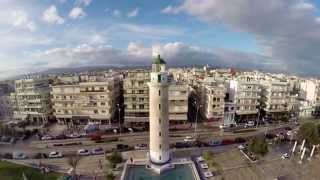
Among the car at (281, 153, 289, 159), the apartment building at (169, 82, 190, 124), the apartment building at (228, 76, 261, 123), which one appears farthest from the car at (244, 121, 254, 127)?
the car at (281, 153, 289, 159)

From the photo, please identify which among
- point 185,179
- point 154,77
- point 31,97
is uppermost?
point 154,77

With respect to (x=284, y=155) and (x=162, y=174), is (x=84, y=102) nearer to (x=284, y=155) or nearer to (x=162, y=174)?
(x=162, y=174)

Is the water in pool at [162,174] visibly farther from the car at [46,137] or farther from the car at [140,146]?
the car at [46,137]

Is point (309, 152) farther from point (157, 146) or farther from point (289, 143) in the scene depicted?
point (157, 146)

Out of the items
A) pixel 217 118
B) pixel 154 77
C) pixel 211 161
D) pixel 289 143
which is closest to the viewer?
pixel 154 77

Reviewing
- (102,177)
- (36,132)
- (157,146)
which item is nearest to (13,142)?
(36,132)

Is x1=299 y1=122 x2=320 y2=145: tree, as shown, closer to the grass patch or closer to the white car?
the white car
